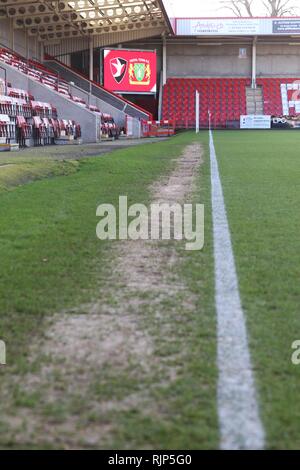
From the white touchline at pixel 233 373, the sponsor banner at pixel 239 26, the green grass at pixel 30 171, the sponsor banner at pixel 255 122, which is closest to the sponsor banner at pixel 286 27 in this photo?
the sponsor banner at pixel 239 26

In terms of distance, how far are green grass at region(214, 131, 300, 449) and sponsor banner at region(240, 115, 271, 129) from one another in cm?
3971

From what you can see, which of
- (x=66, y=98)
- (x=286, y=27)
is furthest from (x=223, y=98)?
(x=66, y=98)

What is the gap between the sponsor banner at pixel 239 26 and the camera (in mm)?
48719

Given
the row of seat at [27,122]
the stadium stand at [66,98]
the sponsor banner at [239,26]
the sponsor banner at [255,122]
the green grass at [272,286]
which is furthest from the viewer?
the sponsor banner at [239,26]

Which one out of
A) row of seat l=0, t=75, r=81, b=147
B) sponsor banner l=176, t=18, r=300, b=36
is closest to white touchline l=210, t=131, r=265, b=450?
row of seat l=0, t=75, r=81, b=147

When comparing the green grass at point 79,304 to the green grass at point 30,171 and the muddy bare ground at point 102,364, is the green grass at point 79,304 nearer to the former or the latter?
the muddy bare ground at point 102,364

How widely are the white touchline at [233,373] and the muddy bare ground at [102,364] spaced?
0.73 ft

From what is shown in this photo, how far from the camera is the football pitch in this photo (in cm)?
252

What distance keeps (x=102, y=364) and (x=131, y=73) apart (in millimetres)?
44623

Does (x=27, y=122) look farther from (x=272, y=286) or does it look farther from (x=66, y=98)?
(x=272, y=286)

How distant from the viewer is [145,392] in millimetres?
2793

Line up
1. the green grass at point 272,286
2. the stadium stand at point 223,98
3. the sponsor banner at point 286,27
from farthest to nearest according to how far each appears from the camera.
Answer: the stadium stand at point 223,98
the sponsor banner at point 286,27
the green grass at point 272,286
